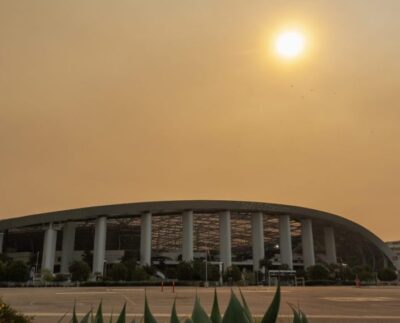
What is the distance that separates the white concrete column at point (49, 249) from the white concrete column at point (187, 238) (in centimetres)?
2230

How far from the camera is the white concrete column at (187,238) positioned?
69.8 meters

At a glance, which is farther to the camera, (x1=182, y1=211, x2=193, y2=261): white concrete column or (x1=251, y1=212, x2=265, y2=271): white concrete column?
(x1=251, y1=212, x2=265, y2=271): white concrete column

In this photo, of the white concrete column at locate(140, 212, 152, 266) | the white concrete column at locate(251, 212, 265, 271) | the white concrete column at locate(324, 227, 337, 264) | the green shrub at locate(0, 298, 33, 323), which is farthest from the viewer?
the white concrete column at locate(324, 227, 337, 264)

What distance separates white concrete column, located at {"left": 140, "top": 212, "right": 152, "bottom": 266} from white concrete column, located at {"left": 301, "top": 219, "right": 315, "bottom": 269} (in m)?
28.5

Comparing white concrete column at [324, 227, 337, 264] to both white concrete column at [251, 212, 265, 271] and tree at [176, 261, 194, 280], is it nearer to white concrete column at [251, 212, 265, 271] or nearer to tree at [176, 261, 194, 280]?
white concrete column at [251, 212, 265, 271]

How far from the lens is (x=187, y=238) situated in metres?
70.6

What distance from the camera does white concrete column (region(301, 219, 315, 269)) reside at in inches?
3071

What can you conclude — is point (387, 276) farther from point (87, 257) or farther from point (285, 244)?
point (87, 257)

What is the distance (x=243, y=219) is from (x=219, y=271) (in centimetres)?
Answer: 2007

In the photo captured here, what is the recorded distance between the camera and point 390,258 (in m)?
100

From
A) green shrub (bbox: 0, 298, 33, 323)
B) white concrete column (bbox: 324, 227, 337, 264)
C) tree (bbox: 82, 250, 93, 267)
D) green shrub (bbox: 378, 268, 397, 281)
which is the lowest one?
green shrub (bbox: 0, 298, 33, 323)

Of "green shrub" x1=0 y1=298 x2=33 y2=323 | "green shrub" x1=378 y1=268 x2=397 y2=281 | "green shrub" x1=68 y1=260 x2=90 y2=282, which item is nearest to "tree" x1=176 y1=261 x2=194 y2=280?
"green shrub" x1=68 y1=260 x2=90 y2=282

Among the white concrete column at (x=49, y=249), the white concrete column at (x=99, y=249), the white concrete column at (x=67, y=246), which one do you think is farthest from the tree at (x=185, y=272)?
the white concrete column at (x=67, y=246)

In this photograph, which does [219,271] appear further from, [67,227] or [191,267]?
[67,227]
